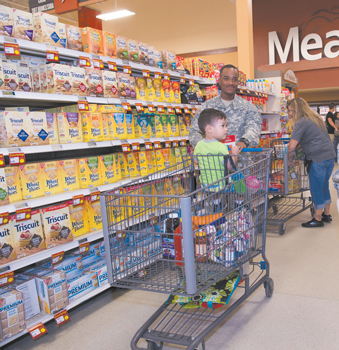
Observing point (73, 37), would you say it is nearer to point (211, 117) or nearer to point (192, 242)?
point (211, 117)

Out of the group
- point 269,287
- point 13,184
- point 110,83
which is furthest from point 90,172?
point 269,287

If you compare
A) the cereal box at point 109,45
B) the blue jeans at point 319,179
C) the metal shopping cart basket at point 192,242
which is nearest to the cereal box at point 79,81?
the cereal box at point 109,45

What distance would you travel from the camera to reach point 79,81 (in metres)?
3.02

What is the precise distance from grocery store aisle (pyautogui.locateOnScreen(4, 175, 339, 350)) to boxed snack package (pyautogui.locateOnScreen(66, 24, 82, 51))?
2230 millimetres

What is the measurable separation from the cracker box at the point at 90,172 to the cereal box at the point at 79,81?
57cm

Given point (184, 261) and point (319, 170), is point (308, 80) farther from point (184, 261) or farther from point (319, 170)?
point (184, 261)

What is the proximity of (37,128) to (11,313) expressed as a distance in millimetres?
1308

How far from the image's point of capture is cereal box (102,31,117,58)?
3305mm

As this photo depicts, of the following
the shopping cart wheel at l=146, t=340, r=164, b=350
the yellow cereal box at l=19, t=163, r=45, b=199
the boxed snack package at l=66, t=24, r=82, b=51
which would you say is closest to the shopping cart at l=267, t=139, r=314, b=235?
the boxed snack package at l=66, t=24, r=82, b=51

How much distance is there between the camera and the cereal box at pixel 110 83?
10.7 ft

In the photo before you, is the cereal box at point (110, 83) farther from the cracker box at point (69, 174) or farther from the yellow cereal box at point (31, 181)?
the yellow cereal box at point (31, 181)

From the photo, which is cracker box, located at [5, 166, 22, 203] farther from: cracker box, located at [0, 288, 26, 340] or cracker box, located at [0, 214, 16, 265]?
cracker box, located at [0, 288, 26, 340]

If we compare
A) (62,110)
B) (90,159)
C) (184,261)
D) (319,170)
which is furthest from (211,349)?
(319,170)

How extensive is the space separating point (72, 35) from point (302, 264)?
308cm
